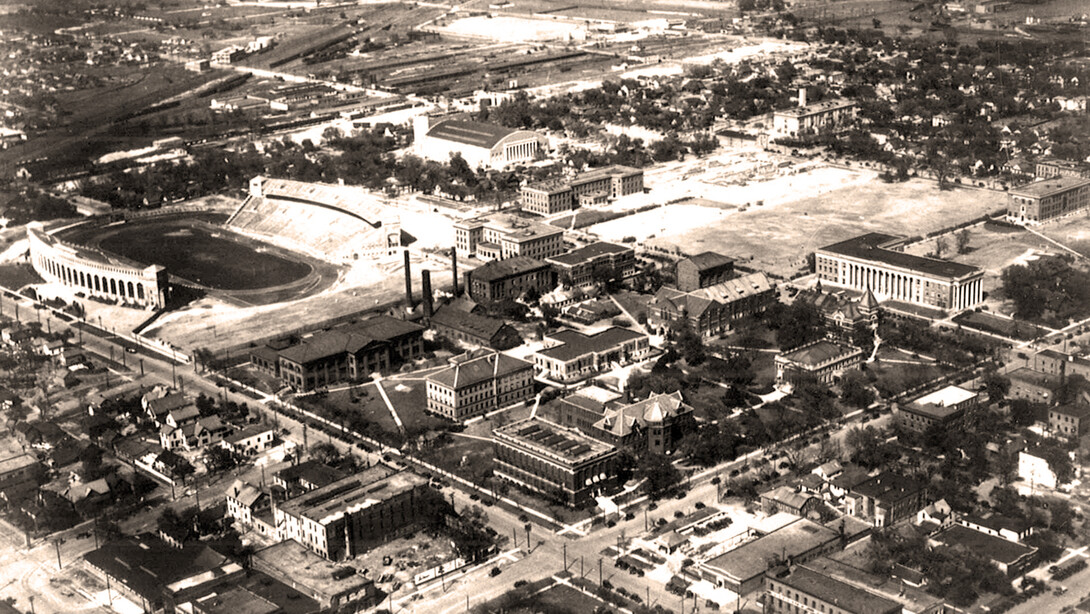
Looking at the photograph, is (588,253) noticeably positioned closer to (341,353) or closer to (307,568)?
(341,353)

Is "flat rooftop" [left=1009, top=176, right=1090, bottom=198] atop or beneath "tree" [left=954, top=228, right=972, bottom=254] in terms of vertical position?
atop

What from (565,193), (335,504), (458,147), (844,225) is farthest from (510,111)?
(335,504)

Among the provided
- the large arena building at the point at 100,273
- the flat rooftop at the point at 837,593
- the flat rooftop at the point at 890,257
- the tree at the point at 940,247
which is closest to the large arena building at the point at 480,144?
the large arena building at the point at 100,273

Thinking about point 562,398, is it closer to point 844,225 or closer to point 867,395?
point 867,395

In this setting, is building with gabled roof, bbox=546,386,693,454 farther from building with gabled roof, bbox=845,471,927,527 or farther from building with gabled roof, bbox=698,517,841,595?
building with gabled roof, bbox=698,517,841,595

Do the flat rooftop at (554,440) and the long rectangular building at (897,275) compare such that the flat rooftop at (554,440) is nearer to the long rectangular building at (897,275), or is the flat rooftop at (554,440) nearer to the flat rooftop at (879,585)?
the flat rooftop at (879,585)

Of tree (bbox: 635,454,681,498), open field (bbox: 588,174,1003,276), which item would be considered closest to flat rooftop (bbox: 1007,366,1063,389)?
tree (bbox: 635,454,681,498)
